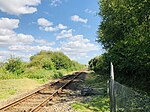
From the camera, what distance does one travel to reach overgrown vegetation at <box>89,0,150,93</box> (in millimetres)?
16922

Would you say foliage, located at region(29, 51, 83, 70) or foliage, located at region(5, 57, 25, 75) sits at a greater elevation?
foliage, located at region(29, 51, 83, 70)

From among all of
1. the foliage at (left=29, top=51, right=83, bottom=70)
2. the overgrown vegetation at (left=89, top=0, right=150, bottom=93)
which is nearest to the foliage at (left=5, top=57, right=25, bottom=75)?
the foliage at (left=29, top=51, right=83, bottom=70)

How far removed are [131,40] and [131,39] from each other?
16 centimetres

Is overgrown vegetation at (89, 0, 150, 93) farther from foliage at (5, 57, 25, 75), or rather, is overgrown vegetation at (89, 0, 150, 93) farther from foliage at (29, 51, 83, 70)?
foliage at (29, 51, 83, 70)

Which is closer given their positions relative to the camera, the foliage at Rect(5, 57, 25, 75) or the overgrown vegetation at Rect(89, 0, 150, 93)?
the overgrown vegetation at Rect(89, 0, 150, 93)

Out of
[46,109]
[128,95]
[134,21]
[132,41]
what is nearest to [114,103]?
[128,95]

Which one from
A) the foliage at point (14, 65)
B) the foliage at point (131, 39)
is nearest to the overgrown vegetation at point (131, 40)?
the foliage at point (131, 39)

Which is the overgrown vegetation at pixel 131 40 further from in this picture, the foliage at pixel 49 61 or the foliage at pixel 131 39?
the foliage at pixel 49 61

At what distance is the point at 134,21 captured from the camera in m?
20.0

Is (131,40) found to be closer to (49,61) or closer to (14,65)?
(14,65)

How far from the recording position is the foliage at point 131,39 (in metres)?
16.9

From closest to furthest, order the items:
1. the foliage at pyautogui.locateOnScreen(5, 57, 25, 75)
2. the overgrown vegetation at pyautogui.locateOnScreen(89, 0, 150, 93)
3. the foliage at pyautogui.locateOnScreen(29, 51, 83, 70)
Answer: the overgrown vegetation at pyautogui.locateOnScreen(89, 0, 150, 93)
the foliage at pyautogui.locateOnScreen(5, 57, 25, 75)
the foliage at pyautogui.locateOnScreen(29, 51, 83, 70)

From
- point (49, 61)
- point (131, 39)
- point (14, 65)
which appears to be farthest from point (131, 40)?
point (49, 61)

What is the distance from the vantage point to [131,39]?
18312 millimetres
